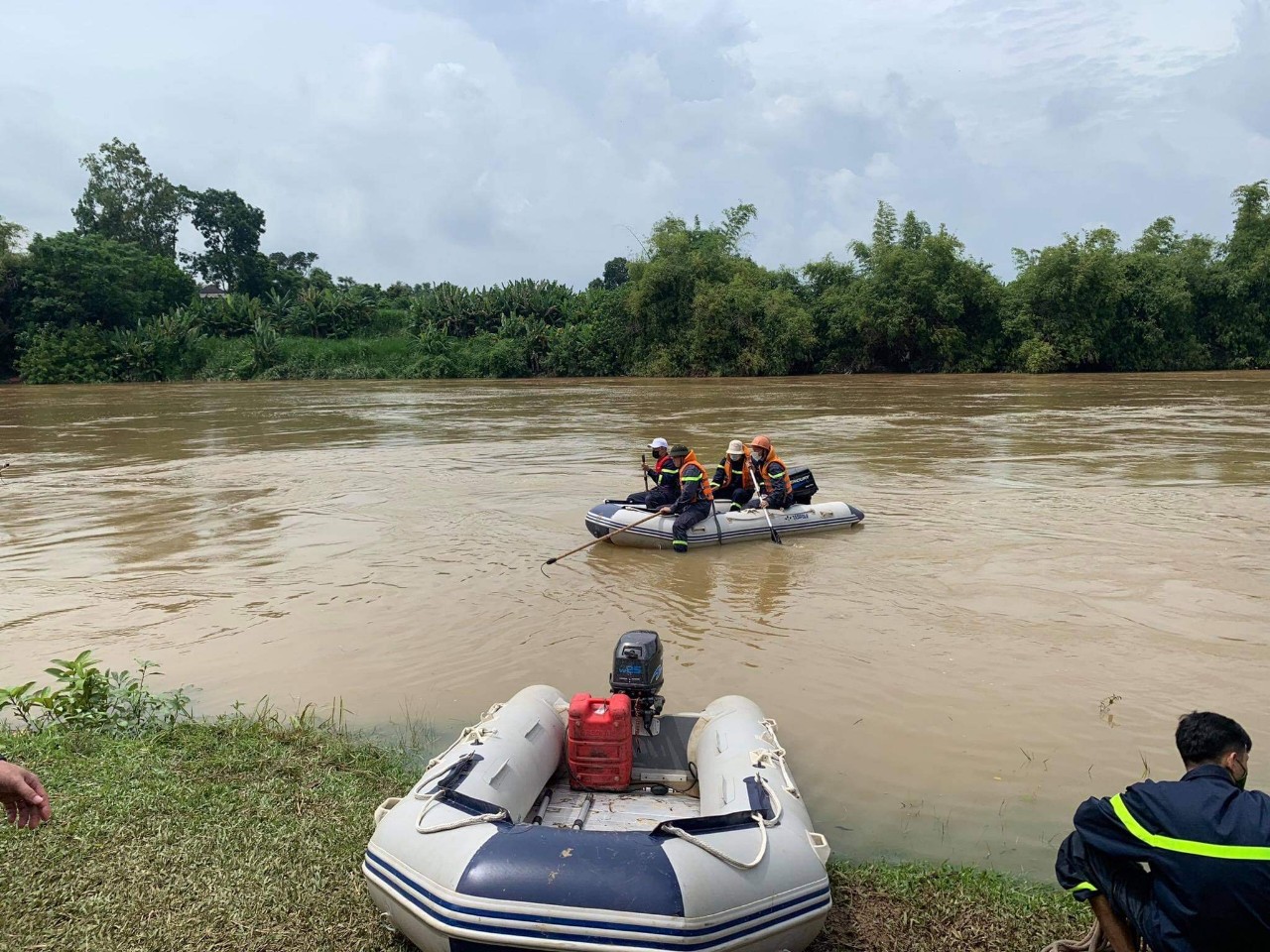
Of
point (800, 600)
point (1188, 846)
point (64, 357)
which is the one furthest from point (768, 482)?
point (64, 357)

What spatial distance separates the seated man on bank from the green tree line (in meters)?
33.8

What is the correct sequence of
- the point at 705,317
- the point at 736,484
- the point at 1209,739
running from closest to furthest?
1. the point at 1209,739
2. the point at 736,484
3. the point at 705,317

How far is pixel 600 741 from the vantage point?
3.74 m

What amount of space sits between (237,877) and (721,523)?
6.12 meters

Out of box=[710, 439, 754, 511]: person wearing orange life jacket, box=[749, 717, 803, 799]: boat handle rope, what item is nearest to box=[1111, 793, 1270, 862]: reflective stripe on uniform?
box=[749, 717, 803, 799]: boat handle rope

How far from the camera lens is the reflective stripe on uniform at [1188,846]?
6.82ft

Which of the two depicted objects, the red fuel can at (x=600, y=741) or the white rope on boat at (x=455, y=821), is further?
the red fuel can at (x=600, y=741)

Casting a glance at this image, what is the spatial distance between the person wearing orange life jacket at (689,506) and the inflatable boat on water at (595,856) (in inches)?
189

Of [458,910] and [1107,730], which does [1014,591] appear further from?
[458,910]

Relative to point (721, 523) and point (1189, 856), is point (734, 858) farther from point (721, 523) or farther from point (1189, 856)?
point (721, 523)

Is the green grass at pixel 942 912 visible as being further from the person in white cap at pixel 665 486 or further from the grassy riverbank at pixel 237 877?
the person in white cap at pixel 665 486

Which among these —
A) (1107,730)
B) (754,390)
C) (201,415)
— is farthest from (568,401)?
(1107,730)


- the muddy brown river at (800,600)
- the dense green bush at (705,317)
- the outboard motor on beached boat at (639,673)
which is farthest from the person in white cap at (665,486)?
the dense green bush at (705,317)

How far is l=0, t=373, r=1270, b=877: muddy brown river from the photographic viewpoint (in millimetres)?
4473
